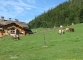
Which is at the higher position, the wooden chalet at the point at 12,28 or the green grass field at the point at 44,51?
the wooden chalet at the point at 12,28

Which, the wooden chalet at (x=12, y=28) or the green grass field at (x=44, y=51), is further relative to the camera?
the wooden chalet at (x=12, y=28)

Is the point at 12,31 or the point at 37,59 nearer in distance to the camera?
the point at 37,59

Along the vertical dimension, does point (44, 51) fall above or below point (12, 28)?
below

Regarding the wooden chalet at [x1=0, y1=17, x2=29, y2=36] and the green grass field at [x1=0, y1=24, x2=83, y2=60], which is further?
the wooden chalet at [x1=0, y1=17, x2=29, y2=36]

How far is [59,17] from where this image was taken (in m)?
126

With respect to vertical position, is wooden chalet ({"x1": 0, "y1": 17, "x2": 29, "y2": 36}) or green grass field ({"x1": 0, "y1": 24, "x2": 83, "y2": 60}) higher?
wooden chalet ({"x1": 0, "y1": 17, "x2": 29, "y2": 36})

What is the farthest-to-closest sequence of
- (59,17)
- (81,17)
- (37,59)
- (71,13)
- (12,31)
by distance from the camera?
(59,17)
(71,13)
(81,17)
(12,31)
(37,59)

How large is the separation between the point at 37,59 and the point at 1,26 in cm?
4019

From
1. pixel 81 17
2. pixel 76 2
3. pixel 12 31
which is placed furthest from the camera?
pixel 76 2

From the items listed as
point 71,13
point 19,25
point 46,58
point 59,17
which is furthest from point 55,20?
point 46,58

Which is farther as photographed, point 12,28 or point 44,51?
point 12,28

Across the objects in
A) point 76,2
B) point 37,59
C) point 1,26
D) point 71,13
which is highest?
point 76,2

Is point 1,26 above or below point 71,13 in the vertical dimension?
below

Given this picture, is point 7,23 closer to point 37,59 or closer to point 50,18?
point 37,59
